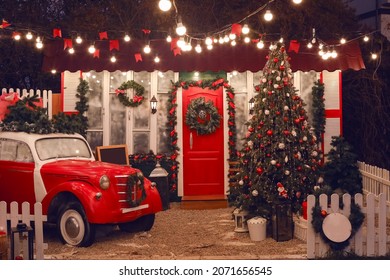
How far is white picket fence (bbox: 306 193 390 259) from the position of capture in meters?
4.68

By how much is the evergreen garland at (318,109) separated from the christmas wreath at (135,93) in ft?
9.13

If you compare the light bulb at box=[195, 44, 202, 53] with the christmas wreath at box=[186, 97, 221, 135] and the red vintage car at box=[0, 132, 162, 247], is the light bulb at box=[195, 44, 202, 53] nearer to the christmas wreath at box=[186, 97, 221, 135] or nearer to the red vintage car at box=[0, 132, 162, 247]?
the christmas wreath at box=[186, 97, 221, 135]

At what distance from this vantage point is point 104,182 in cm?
515

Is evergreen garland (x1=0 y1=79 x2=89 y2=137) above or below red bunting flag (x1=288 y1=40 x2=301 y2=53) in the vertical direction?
below

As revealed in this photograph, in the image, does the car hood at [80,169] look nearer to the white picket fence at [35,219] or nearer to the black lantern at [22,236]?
the white picket fence at [35,219]

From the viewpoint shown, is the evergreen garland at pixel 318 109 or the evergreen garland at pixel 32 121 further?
the evergreen garland at pixel 318 109

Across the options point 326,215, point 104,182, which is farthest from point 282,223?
point 104,182

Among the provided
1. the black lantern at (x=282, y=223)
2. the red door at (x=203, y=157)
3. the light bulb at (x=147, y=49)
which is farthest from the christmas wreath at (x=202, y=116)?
the black lantern at (x=282, y=223)

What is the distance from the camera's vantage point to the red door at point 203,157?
767 cm

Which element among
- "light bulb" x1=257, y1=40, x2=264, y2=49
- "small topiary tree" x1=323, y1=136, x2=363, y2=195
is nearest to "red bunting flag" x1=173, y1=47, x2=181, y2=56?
"light bulb" x1=257, y1=40, x2=264, y2=49

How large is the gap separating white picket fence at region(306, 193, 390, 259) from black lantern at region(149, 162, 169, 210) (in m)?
2.83
